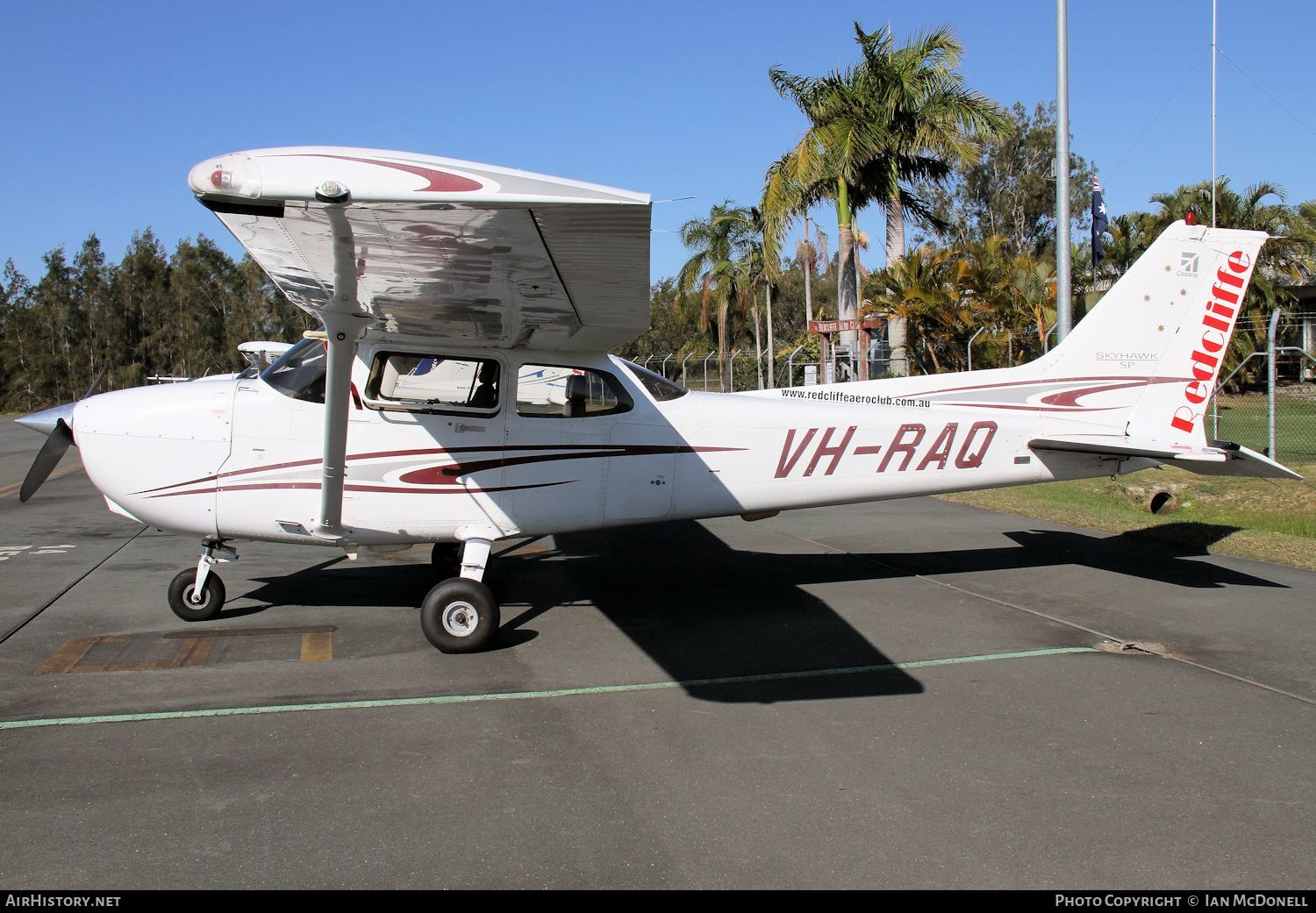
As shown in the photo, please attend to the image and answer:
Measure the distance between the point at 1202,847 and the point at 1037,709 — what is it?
1550 millimetres

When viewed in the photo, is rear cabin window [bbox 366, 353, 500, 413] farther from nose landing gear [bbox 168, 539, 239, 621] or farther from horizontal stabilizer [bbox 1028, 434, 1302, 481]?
horizontal stabilizer [bbox 1028, 434, 1302, 481]

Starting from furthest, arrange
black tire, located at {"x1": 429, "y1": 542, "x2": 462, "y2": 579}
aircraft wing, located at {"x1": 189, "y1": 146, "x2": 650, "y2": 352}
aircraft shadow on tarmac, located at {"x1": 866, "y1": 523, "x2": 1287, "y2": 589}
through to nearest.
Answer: black tire, located at {"x1": 429, "y1": 542, "x2": 462, "y2": 579} < aircraft shadow on tarmac, located at {"x1": 866, "y1": 523, "x2": 1287, "y2": 589} < aircraft wing, located at {"x1": 189, "y1": 146, "x2": 650, "y2": 352}

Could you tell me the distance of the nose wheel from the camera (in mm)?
6242

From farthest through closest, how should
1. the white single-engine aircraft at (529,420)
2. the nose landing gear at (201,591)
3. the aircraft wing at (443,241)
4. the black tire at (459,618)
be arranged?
1. the nose landing gear at (201,591)
2. the black tire at (459,618)
3. the white single-engine aircraft at (529,420)
4. the aircraft wing at (443,241)

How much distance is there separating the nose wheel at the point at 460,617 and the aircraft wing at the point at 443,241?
178cm

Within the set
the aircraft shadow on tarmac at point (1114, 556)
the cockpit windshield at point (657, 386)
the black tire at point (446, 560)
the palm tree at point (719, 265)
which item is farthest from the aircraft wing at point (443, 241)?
the palm tree at point (719, 265)

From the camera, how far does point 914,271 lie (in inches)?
971

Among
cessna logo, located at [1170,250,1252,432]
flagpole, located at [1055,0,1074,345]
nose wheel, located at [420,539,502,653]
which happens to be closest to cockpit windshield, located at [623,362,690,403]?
nose wheel, located at [420,539,502,653]

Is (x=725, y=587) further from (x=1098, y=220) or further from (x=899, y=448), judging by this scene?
(x=1098, y=220)

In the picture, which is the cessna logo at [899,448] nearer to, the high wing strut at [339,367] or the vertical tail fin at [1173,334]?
the vertical tail fin at [1173,334]

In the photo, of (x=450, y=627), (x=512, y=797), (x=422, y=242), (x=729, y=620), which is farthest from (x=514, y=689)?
(x=422, y=242)

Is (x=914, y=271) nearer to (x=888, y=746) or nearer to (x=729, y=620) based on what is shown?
(x=729, y=620)

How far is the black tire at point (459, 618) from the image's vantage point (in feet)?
20.5

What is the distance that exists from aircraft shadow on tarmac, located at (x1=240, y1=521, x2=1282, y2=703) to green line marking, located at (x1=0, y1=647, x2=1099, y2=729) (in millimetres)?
67
